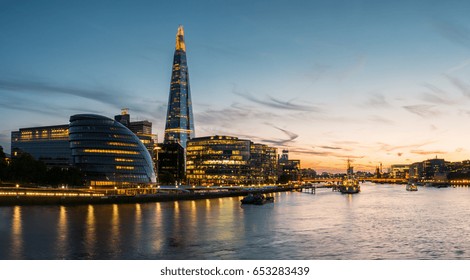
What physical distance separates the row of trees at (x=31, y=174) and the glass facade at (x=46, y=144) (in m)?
57.8

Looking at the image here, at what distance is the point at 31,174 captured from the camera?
80188 mm

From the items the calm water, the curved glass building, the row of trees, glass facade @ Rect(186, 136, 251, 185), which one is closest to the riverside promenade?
the curved glass building

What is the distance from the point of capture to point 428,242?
3312cm

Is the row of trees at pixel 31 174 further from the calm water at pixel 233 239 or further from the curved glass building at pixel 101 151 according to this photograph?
the calm water at pixel 233 239

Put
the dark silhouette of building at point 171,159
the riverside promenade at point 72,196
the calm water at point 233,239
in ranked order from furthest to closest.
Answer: the dark silhouette of building at point 171,159
the riverside promenade at point 72,196
the calm water at point 233,239

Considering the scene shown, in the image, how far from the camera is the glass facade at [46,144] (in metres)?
148

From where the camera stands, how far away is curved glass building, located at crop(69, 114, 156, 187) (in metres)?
98.8

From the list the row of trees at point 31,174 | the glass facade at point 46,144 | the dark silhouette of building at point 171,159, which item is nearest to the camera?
the row of trees at point 31,174

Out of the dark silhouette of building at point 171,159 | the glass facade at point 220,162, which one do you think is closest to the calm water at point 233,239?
the glass facade at point 220,162

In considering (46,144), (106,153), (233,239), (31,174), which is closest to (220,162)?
(46,144)

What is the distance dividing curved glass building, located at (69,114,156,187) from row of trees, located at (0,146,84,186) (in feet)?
23.1
